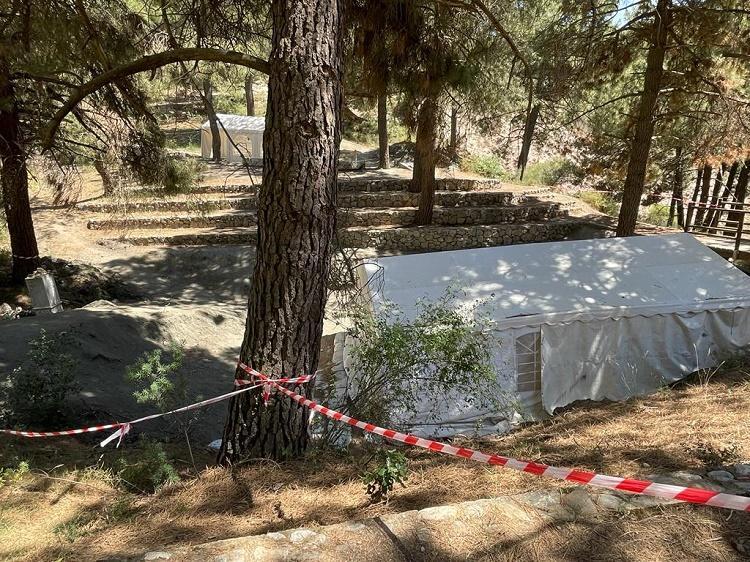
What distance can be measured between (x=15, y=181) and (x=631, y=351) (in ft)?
29.5

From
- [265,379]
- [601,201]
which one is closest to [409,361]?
[265,379]

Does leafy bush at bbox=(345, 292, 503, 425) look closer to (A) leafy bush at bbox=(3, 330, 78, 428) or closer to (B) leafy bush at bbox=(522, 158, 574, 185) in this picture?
(A) leafy bush at bbox=(3, 330, 78, 428)

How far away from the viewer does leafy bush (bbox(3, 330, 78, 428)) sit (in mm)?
4855

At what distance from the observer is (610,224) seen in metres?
15.1

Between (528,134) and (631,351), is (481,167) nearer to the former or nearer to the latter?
(528,134)

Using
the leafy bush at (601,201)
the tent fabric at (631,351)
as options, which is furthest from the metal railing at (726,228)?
the tent fabric at (631,351)

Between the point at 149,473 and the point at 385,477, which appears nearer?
the point at 385,477

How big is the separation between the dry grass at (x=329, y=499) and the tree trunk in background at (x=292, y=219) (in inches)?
11.7

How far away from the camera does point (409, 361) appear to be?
14.9ft

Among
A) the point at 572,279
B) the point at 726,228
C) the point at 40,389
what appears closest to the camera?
the point at 40,389

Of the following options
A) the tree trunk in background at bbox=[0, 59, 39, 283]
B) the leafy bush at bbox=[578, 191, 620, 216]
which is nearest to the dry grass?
the tree trunk in background at bbox=[0, 59, 39, 283]

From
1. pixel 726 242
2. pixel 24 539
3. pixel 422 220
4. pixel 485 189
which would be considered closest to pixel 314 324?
pixel 24 539

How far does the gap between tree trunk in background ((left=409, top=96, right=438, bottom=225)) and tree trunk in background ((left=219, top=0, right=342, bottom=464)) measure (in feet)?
11.7

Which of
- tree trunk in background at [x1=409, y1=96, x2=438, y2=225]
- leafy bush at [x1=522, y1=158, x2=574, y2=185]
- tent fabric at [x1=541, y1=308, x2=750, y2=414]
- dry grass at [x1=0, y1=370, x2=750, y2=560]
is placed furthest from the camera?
leafy bush at [x1=522, y1=158, x2=574, y2=185]
